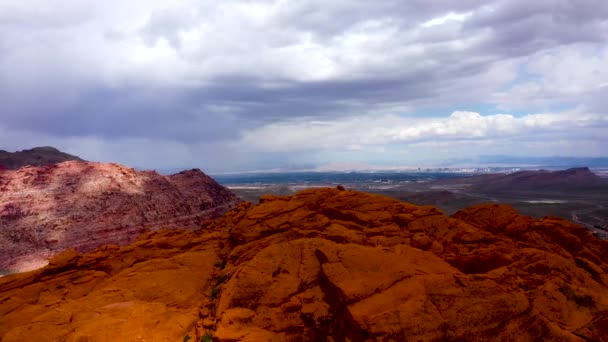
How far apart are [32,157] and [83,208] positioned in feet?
151

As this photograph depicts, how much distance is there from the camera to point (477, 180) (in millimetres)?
139500

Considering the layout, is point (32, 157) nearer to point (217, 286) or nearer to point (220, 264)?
point (220, 264)

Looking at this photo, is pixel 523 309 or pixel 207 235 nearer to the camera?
pixel 523 309

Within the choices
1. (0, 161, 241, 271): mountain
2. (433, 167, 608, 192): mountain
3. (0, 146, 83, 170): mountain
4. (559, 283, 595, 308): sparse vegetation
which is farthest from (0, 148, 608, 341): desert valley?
(433, 167, 608, 192): mountain

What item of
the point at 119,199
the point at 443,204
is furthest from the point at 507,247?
the point at 443,204

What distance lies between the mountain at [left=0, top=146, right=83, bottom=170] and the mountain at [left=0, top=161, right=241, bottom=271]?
106 ft

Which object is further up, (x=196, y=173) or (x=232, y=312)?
(x=196, y=173)

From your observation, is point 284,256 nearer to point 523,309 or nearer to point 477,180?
point 523,309

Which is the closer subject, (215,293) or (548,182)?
(215,293)

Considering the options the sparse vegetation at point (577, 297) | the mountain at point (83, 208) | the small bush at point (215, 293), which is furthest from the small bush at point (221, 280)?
the mountain at point (83, 208)

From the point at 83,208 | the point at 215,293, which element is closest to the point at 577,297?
the point at 215,293

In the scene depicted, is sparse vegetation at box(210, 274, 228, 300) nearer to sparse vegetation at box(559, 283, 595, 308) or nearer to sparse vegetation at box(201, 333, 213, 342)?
sparse vegetation at box(201, 333, 213, 342)

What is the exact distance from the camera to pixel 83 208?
37.1m

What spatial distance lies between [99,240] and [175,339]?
29543 millimetres
